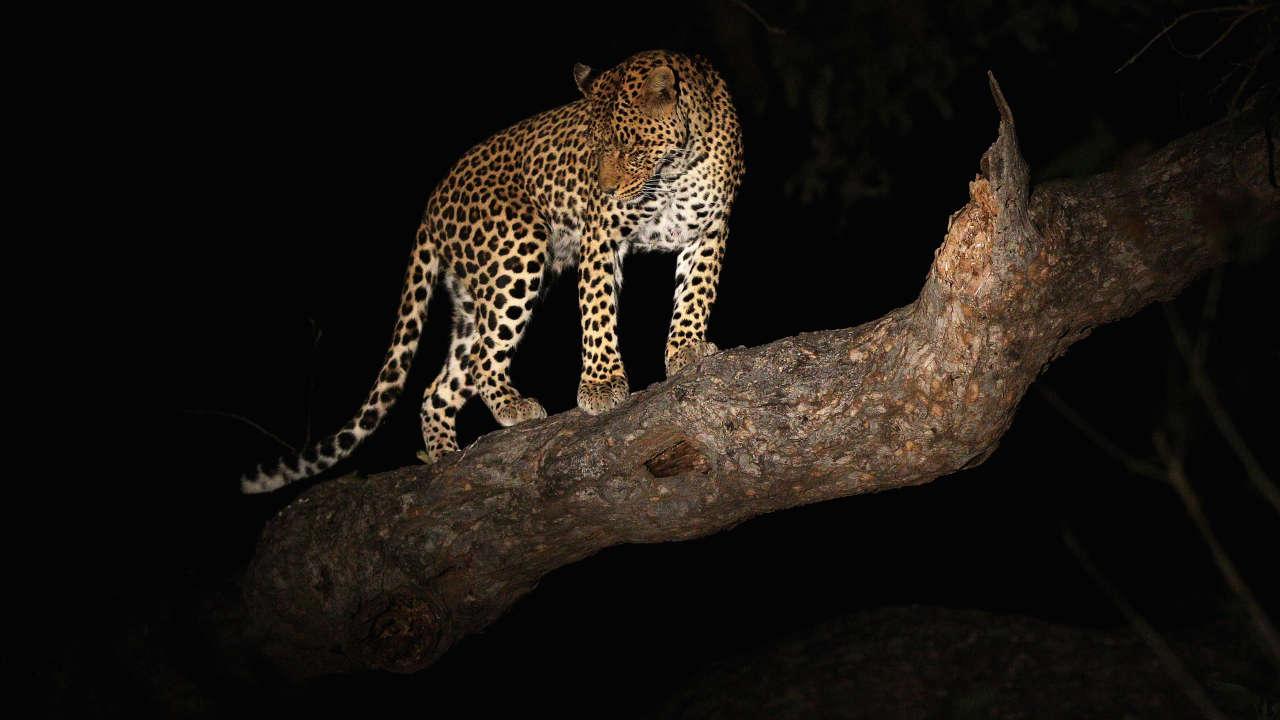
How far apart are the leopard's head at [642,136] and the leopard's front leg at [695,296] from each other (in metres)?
0.36

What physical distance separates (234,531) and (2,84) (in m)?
2.67

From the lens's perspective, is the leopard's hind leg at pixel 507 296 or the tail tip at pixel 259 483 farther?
the leopard's hind leg at pixel 507 296

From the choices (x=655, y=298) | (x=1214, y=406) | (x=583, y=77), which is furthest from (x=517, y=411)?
(x=655, y=298)

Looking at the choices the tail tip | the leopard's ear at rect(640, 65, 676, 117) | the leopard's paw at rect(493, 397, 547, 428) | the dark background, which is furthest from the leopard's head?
the dark background

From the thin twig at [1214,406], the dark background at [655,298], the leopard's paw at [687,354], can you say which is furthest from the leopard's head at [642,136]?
the thin twig at [1214,406]

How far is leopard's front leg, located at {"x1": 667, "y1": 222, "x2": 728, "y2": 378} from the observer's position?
196 inches

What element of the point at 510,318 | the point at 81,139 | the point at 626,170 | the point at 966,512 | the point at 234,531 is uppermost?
the point at 81,139

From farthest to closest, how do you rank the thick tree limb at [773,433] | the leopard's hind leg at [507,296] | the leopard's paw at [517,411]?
the leopard's hind leg at [507,296], the leopard's paw at [517,411], the thick tree limb at [773,433]

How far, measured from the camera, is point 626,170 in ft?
15.8

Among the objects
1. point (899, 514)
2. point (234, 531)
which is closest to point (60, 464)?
point (234, 531)

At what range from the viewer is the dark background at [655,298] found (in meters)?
6.63

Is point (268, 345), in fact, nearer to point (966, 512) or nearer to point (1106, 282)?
point (966, 512)

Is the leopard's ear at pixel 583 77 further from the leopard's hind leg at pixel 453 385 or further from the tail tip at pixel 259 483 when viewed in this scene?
the tail tip at pixel 259 483

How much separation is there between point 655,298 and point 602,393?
446cm
